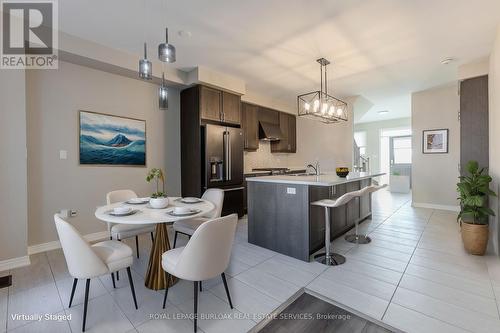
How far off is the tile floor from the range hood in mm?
3158

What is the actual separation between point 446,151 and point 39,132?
756cm

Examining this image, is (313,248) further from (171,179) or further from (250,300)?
(171,179)

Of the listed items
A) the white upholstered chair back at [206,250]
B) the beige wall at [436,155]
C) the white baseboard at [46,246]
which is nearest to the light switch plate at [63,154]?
the white baseboard at [46,246]

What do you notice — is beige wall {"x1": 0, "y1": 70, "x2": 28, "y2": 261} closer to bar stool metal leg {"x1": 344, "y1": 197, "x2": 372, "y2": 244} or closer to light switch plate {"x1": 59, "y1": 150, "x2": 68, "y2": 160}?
light switch plate {"x1": 59, "y1": 150, "x2": 68, "y2": 160}

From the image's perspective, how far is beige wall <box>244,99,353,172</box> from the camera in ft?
19.1

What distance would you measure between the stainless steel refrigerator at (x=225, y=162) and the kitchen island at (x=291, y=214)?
1076 mm

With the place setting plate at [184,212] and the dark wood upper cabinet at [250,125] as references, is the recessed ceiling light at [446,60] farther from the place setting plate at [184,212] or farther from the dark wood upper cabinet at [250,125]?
the place setting plate at [184,212]

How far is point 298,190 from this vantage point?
2.69m

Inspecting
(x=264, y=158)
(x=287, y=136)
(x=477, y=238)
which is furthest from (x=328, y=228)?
(x=287, y=136)

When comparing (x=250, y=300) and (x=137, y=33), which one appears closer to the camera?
(x=250, y=300)

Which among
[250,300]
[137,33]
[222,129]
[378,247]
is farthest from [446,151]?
[137,33]

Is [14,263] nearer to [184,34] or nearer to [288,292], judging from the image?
[288,292]

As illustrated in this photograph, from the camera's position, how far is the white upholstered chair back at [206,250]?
1483 mm

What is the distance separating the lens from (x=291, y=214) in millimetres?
2766
